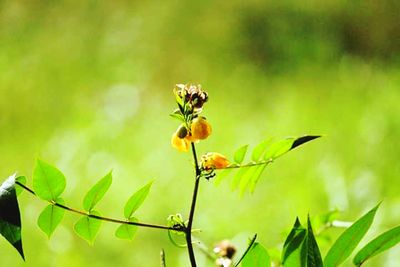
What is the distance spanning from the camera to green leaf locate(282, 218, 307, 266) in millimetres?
610

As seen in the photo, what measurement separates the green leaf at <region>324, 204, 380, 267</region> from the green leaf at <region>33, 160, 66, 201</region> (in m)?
0.25

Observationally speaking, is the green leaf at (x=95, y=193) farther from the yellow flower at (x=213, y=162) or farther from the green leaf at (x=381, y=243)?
the green leaf at (x=381, y=243)

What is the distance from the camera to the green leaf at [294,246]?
24.0 inches

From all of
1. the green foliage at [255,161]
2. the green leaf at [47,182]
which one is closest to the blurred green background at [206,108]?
the green foliage at [255,161]

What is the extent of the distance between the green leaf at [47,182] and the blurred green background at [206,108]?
0.58 metres

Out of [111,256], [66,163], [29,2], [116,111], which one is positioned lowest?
[111,256]

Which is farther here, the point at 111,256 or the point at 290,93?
the point at 290,93

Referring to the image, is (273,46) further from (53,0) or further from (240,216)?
(53,0)

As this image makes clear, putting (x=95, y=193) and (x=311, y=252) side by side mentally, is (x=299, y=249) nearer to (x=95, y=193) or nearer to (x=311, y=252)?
(x=311, y=252)

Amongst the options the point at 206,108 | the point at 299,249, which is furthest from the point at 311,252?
the point at 206,108

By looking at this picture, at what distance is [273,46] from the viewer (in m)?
1.30

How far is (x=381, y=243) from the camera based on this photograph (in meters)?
0.62

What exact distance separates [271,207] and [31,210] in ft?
1.39

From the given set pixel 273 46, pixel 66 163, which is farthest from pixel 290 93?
pixel 66 163
